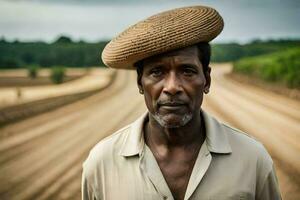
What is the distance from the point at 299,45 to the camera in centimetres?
1661

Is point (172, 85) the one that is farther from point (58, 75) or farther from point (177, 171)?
point (58, 75)

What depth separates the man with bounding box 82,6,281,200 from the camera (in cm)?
168

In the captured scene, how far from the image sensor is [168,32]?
1.65 metres

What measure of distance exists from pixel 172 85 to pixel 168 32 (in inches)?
7.6

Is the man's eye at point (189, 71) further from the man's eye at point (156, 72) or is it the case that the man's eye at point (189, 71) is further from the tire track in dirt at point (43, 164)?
the tire track in dirt at point (43, 164)

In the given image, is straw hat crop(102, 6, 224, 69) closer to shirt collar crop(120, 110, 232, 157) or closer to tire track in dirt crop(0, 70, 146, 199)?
shirt collar crop(120, 110, 232, 157)

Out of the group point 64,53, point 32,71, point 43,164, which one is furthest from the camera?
point 32,71

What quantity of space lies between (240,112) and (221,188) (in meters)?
9.83

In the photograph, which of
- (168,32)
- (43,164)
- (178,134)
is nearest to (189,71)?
(168,32)

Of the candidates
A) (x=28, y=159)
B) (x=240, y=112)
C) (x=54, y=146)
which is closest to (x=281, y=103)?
(x=240, y=112)

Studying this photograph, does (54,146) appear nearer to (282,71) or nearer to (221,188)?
(221,188)

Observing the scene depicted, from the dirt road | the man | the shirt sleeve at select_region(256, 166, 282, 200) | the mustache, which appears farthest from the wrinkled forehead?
the dirt road

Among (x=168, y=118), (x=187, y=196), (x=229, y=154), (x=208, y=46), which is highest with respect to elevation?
(x=208, y=46)

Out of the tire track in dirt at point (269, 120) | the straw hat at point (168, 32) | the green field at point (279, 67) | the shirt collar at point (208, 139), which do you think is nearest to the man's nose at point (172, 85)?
the straw hat at point (168, 32)
